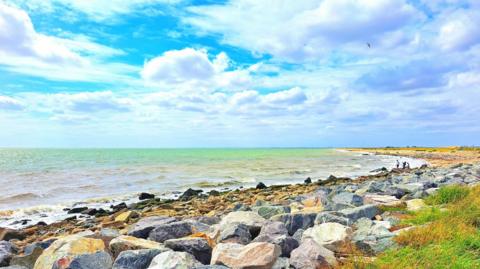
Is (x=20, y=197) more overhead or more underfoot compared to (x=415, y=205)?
more underfoot

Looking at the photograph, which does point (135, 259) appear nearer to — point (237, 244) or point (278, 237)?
point (237, 244)

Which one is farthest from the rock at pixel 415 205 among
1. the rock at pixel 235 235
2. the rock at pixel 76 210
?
the rock at pixel 76 210

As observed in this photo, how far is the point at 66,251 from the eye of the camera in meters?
5.01

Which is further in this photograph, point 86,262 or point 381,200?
point 381,200

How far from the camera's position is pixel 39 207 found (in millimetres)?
15867

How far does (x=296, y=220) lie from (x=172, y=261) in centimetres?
291

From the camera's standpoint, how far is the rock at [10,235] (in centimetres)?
994

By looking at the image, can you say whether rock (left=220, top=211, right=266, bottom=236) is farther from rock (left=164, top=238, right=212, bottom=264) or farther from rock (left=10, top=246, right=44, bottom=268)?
rock (left=10, top=246, right=44, bottom=268)

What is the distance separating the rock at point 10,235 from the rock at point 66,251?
5.73m

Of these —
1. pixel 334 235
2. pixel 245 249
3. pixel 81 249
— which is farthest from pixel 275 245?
pixel 81 249

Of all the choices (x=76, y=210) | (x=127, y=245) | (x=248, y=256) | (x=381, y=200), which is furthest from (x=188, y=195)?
(x=248, y=256)

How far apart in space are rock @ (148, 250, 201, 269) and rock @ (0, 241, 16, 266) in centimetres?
280

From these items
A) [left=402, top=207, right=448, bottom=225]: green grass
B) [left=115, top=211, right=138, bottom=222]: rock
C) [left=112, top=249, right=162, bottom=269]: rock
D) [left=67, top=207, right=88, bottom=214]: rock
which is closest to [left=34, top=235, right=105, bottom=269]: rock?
[left=112, top=249, right=162, bottom=269]: rock

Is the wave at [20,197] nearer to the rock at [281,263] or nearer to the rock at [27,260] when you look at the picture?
the rock at [27,260]
